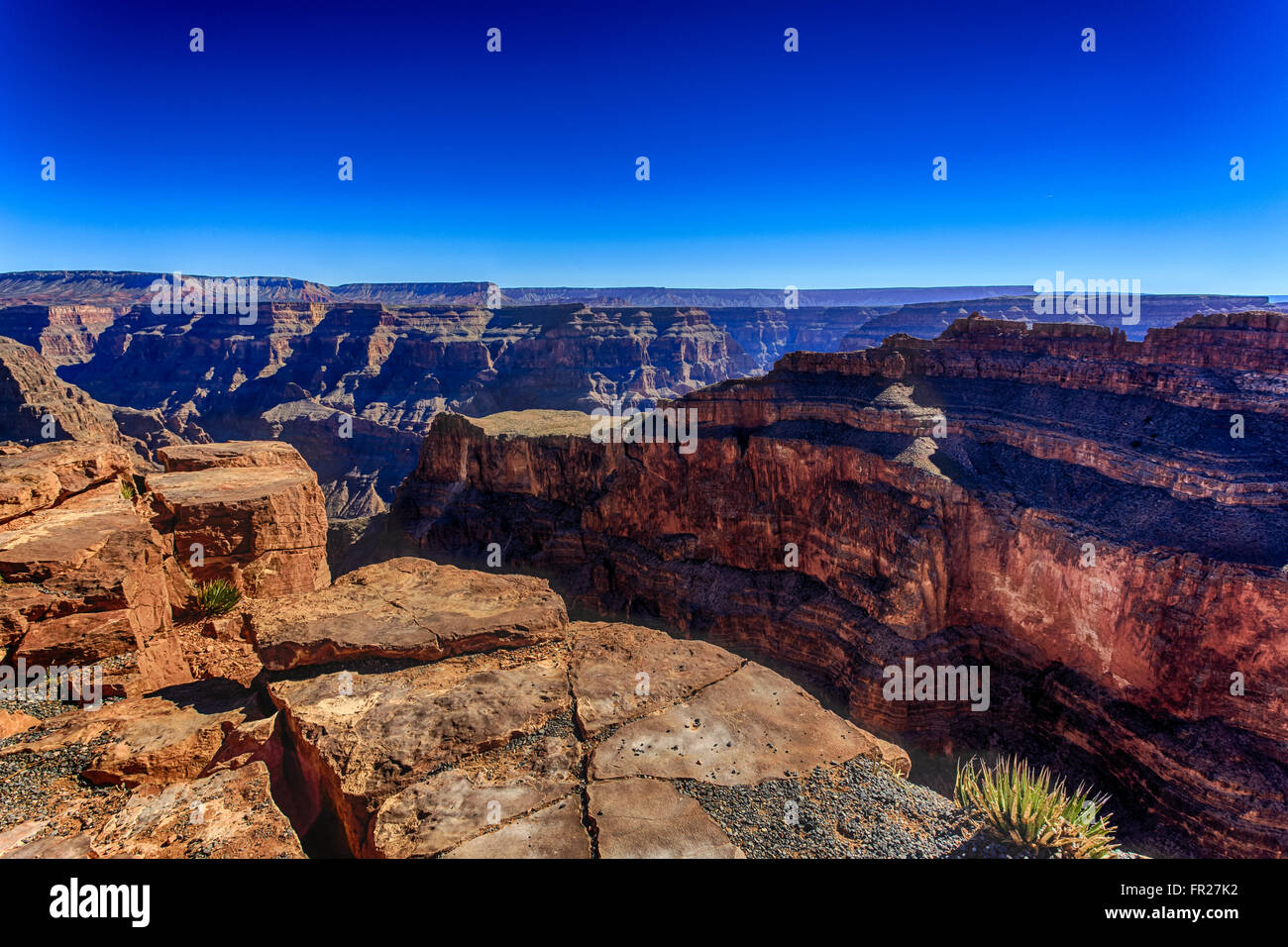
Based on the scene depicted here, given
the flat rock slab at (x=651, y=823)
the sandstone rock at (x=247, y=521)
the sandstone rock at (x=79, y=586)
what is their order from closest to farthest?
1. the flat rock slab at (x=651, y=823)
2. the sandstone rock at (x=79, y=586)
3. the sandstone rock at (x=247, y=521)

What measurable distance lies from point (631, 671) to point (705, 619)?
713 inches

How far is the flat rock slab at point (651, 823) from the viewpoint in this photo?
25.0 feet

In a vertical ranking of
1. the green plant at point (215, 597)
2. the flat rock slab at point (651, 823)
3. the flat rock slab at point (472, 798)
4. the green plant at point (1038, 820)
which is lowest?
the green plant at point (1038, 820)

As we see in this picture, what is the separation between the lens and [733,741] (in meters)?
9.80

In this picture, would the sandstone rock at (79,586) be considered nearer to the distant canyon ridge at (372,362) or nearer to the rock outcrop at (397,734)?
the rock outcrop at (397,734)

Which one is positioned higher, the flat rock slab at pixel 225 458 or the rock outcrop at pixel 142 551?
the flat rock slab at pixel 225 458

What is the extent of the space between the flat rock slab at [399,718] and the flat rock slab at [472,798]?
309 millimetres

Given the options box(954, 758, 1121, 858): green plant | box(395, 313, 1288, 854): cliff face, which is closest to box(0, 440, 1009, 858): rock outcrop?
box(954, 758, 1121, 858): green plant

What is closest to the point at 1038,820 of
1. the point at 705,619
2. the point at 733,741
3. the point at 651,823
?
the point at 733,741

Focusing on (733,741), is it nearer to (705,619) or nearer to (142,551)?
(142,551)

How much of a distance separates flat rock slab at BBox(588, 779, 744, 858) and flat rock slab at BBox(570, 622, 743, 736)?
53.5 inches

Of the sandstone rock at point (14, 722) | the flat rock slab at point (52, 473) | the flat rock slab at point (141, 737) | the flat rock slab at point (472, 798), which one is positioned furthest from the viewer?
the flat rock slab at point (52, 473)

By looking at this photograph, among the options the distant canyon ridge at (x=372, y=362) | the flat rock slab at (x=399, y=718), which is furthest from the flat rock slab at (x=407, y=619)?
the distant canyon ridge at (x=372, y=362)
